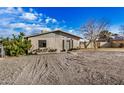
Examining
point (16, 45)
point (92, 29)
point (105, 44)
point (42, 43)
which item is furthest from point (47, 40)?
point (105, 44)

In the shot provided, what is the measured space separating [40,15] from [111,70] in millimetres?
2879

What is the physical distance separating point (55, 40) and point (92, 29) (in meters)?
1.93

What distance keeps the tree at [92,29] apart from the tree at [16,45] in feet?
7.83

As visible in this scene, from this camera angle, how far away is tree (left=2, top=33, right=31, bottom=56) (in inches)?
371

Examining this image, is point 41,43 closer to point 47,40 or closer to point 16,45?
point 47,40

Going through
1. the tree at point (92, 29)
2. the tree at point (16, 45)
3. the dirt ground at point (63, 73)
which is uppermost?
the tree at point (92, 29)

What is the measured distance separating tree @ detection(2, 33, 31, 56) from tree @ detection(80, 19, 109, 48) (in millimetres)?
2387

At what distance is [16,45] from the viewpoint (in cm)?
995

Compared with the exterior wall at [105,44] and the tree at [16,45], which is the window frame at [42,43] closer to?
the tree at [16,45]

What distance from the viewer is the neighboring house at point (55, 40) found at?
955 centimetres

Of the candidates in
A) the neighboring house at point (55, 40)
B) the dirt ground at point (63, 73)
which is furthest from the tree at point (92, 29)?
the dirt ground at point (63, 73)

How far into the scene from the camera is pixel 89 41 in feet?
29.0

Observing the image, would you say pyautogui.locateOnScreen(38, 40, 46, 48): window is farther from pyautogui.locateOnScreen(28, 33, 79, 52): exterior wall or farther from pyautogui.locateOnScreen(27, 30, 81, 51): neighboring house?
pyautogui.locateOnScreen(28, 33, 79, 52): exterior wall
